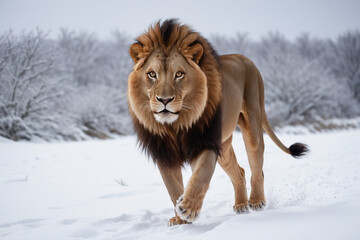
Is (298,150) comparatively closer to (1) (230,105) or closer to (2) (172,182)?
(1) (230,105)

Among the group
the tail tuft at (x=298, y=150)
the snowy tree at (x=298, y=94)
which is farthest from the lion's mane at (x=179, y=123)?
the snowy tree at (x=298, y=94)

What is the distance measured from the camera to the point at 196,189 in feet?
6.98

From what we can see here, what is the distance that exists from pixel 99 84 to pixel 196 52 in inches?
578

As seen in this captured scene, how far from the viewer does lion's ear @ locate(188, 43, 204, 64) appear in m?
2.39

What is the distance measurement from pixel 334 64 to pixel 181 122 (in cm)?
2241

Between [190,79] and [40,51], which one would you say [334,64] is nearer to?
[40,51]

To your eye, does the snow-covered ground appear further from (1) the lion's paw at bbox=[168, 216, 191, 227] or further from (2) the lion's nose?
(2) the lion's nose

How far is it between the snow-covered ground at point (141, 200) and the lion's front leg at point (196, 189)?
12 cm

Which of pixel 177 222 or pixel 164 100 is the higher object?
pixel 164 100

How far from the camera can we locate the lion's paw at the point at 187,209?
6.68ft

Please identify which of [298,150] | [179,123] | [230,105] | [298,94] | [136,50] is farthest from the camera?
[298,94]

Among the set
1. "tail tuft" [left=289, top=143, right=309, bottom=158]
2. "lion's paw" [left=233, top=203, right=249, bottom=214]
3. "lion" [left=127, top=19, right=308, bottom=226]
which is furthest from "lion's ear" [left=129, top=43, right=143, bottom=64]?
"tail tuft" [left=289, top=143, right=309, bottom=158]

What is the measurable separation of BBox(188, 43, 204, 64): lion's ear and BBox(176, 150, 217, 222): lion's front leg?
0.64 meters

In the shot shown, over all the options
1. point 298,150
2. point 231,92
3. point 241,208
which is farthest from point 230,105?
point 298,150
